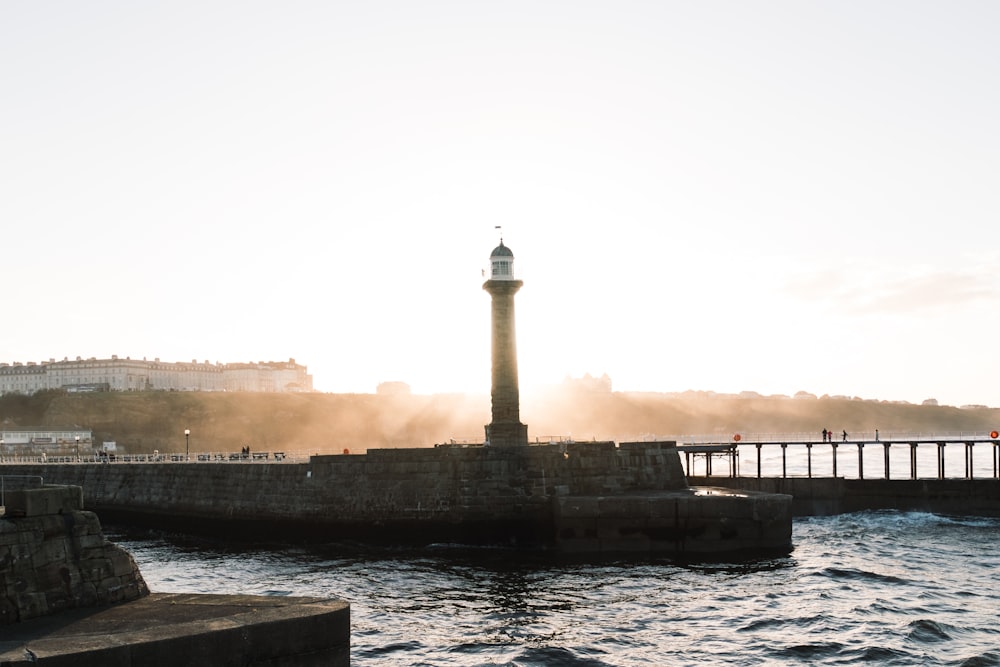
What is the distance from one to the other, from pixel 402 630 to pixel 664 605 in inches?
313

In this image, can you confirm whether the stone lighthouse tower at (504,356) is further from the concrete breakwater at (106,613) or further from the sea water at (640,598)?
the concrete breakwater at (106,613)

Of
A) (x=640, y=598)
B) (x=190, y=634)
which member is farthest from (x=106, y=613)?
(x=640, y=598)

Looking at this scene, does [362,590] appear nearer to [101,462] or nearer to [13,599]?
[13,599]

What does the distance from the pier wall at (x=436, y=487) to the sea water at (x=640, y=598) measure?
1406 mm

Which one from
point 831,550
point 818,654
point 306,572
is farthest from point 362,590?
point 831,550

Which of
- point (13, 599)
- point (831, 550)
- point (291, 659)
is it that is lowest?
point (831, 550)

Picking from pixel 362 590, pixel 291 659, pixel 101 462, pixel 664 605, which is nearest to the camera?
pixel 291 659

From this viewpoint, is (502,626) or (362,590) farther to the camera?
(362,590)

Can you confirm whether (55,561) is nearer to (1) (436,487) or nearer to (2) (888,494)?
(1) (436,487)

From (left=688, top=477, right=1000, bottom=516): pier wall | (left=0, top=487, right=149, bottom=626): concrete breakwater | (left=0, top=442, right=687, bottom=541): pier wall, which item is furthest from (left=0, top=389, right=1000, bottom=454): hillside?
(left=0, top=487, right=149, bottom=626): concrete breakwater

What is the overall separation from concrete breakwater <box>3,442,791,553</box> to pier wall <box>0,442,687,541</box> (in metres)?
0.05

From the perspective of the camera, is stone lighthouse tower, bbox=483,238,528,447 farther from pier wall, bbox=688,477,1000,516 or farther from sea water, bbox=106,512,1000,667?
pier wall, bbox=688,477,1000,516

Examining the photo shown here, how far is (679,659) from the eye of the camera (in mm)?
20281

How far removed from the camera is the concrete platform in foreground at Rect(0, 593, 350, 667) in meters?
11.4
